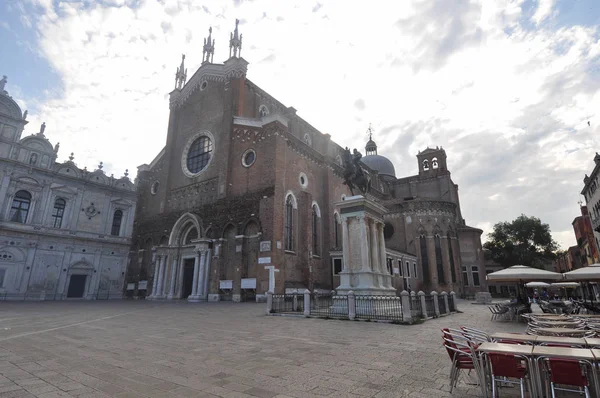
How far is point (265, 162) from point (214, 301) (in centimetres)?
1021

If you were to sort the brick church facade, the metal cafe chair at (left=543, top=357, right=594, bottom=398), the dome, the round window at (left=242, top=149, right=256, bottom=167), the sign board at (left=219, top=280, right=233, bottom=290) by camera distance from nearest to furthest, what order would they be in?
the metal cafe chair at (left=543, top=357, right=594, bottom=398) < the sign board at (left=219, top=280, right=233, bottom=290) < the brick church facade < the round window at (left=242, top=149, right=256, bottom=167) < the dome

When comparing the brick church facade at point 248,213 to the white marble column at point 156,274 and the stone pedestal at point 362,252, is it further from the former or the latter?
the stone pedestal at point 362,252

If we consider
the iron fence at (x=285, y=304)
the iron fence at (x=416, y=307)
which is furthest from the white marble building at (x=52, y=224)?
the iron fence at (x=416, y=307)

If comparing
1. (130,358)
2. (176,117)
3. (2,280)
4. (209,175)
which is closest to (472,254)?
(209,175)

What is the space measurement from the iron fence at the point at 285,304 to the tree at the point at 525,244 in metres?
41.7

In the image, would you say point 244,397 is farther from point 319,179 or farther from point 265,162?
point 319,179

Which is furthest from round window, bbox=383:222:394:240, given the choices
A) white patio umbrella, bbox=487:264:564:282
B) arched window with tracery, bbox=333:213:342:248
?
white patio umbrella, bbox=487:264:564:282

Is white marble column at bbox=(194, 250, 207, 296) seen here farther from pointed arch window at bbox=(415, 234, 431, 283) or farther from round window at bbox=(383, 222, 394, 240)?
pointed arch window at bbox=(415, 234, 431, 283)

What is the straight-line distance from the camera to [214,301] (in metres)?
21.5

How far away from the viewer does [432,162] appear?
45406 millimetres

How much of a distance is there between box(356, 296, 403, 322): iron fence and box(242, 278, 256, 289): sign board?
944 centimetres

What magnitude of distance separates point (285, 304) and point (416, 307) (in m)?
5.58

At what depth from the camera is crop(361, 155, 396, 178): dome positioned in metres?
51.4

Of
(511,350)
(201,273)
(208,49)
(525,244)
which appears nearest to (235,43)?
(208,49)
